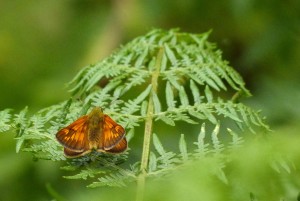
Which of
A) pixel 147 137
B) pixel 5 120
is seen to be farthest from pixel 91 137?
pixel 5 120

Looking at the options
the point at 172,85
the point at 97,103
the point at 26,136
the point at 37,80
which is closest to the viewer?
the point at 26,136

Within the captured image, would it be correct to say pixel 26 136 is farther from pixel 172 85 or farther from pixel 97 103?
pixel 172 85

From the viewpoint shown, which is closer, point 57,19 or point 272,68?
point 272,68

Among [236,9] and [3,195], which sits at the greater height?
[236,9]

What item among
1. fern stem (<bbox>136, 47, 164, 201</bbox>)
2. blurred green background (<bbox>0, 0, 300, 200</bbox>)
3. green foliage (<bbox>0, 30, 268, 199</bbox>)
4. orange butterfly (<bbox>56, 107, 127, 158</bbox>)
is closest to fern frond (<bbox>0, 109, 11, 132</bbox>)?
green foliage (<bbox>0, 30, 268, 199</bbox>)

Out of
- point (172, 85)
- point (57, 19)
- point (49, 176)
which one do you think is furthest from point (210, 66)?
point (57, 19)

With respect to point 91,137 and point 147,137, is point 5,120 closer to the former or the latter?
point 91,137
